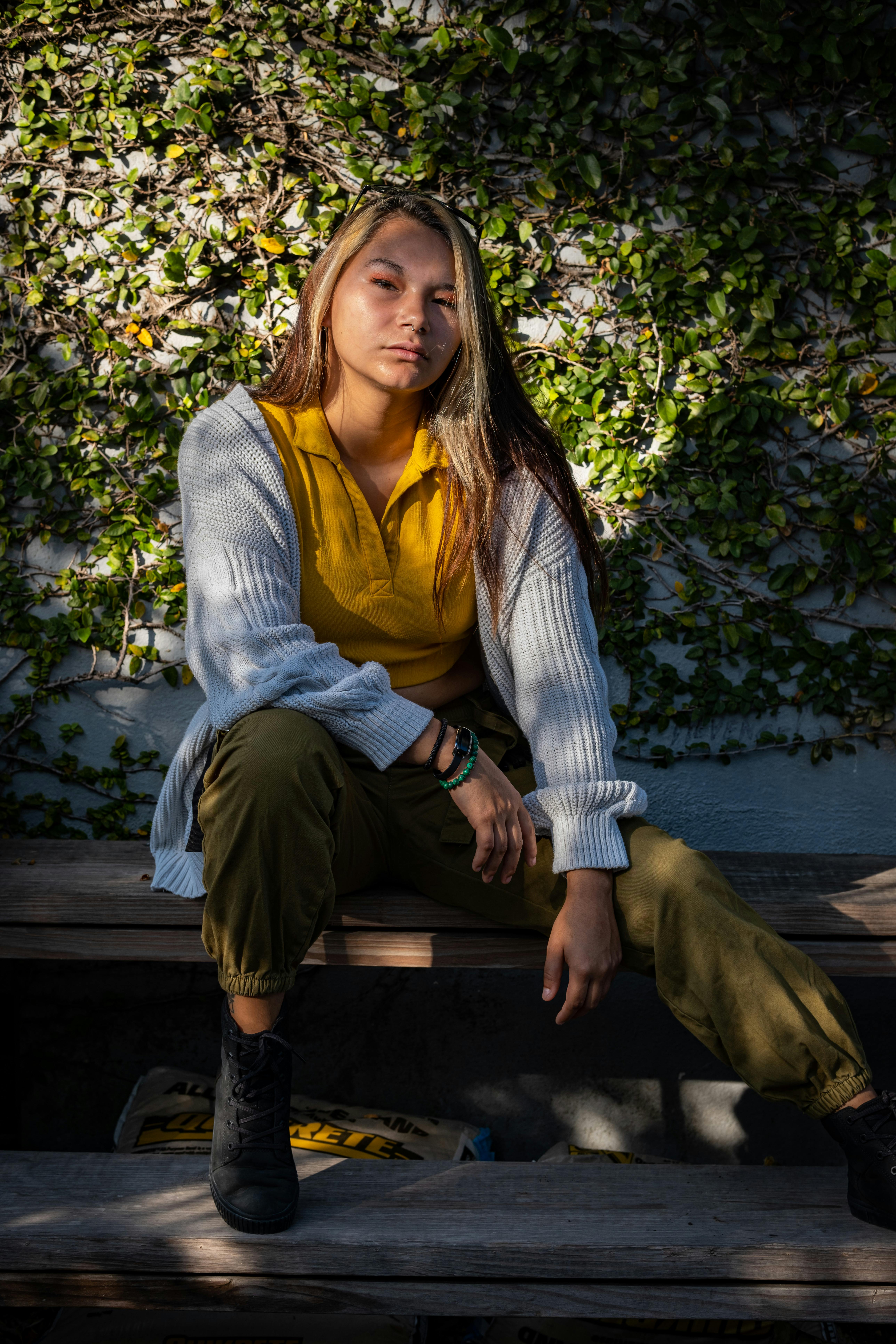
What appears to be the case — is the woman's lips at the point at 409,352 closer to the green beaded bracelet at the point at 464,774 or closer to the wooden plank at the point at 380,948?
the green beaded bracelet at the point at 464,774

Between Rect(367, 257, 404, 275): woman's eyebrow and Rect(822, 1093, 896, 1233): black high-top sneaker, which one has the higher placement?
Rect(367, 257, 404, 275): woman's eyebrow

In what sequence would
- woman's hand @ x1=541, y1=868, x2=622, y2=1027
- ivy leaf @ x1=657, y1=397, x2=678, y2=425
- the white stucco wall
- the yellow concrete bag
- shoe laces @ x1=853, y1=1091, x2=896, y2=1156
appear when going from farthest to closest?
1. the white stucco wall
2. ivy leaf @ x1=657, y1=397, x2=678, y2=425
3. the yellow concrete bag
4. woman's hand @ x1=541, y1=868, x2=622, y2=1027
5. shoe laces @ x1=853, y1=1091, x2=896, y2=1156

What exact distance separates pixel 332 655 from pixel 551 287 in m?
1.43

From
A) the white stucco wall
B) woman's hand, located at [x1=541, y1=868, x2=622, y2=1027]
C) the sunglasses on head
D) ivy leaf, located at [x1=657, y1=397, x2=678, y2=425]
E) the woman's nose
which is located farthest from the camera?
the white stucco wall

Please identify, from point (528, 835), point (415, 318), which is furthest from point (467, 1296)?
point (415, 318)

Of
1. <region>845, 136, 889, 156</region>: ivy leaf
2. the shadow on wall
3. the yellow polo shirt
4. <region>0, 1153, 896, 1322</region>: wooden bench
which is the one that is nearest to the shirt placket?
the yellow polo shirt

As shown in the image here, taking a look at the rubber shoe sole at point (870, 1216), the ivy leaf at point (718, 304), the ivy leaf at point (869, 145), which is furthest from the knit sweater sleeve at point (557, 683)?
the ivy leaf at point (869, 145)

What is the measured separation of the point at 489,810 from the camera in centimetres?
158

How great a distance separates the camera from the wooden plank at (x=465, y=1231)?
1.42 metres

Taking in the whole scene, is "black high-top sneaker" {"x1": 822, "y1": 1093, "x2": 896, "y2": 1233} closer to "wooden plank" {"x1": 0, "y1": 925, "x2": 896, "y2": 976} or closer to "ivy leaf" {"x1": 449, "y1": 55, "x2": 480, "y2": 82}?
"wooden plank" {"x1": 0, "y1": 925, "x2": 896, "y2": 976}

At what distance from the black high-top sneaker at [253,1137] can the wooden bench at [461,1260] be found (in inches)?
1.3

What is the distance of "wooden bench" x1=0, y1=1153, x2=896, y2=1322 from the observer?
4.67 ft

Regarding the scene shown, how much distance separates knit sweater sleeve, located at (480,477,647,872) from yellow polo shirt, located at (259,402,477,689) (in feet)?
0.36

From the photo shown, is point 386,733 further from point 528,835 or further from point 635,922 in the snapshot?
point 635,922
